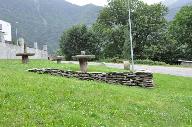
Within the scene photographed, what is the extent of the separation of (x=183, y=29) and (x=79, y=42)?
20.7 metres

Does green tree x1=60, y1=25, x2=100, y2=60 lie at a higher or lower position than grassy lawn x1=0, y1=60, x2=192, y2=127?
higher

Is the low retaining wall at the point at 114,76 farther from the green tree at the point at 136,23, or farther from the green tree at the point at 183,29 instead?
the green tree at the point at 136,23

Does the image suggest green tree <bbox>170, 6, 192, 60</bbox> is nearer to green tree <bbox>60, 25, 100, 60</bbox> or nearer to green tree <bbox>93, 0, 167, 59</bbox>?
green tree <bbox>93, 0, 167, 59</bbox>

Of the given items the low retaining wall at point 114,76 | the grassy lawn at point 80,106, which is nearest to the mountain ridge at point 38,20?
the low retaining wall at point 114,76

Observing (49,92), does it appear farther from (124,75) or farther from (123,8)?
(123,8)

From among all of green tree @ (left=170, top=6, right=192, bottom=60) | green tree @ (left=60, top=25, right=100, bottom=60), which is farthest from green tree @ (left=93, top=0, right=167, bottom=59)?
green tree @ (left=170, top=6, right=192, bottom=60)

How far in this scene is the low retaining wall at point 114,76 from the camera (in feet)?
79.6

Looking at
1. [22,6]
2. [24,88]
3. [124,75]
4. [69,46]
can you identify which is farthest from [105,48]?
[22,6]

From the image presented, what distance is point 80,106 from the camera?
47.1 feet

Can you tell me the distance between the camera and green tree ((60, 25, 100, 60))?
9394 cm

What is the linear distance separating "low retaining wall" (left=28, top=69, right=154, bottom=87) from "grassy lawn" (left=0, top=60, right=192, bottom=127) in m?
5.43

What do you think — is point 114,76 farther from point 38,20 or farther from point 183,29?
point 38,20

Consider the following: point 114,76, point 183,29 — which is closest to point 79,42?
point 183,29

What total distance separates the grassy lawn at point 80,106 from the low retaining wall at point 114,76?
5430mm
